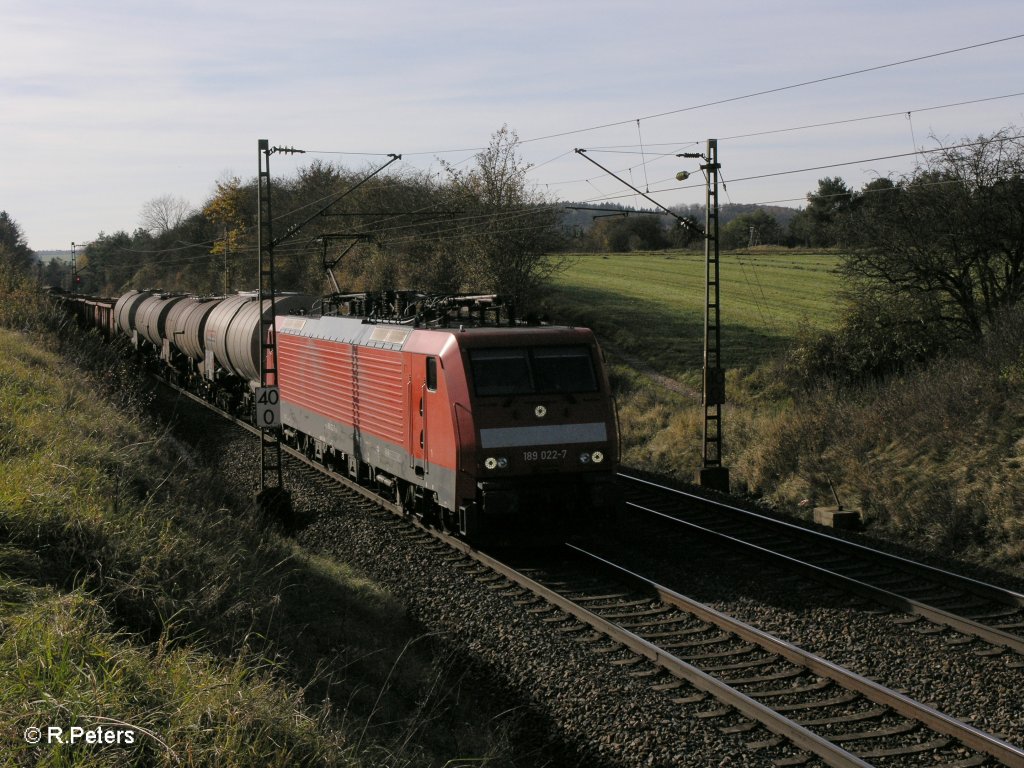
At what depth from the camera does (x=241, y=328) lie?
2473cm

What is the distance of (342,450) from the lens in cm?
1733

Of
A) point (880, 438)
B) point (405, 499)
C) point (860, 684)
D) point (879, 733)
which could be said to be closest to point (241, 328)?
point (405, 499)

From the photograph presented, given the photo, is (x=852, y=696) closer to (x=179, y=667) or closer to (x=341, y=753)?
(x=341, y=753)

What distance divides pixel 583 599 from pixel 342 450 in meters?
7.53

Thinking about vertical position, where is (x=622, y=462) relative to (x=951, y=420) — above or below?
below

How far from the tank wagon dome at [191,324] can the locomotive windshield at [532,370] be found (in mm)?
18956

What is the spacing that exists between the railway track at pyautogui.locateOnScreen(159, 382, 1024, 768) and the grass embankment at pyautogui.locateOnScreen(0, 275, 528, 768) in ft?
5.39

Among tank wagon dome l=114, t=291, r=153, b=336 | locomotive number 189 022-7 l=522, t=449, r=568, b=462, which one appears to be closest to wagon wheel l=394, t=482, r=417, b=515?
locomotive number 189 022-7 l=522, t=449, r=568, b=462

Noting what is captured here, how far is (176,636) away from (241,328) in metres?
18.0

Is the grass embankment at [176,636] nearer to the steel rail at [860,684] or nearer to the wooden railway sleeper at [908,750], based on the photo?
the wooden railway sleeper at [908,750]

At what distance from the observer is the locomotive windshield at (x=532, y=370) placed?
12.2 metres

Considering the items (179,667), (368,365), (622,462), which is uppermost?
(368,365)

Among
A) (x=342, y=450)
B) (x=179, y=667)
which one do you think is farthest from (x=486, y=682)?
(x=342, y=450)

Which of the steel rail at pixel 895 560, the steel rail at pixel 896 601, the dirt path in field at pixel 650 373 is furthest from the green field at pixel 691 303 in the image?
the steel rail at pixel 896 601
